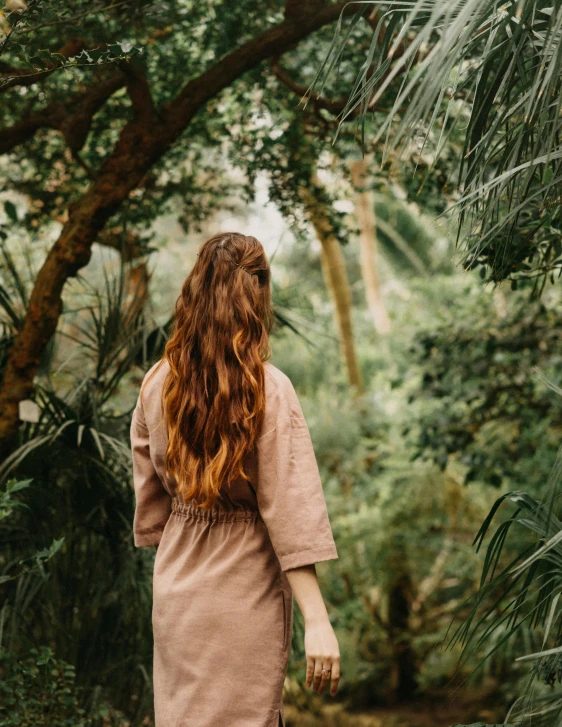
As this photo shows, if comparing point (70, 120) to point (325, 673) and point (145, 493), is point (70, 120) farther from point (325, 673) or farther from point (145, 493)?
point (325, 673)

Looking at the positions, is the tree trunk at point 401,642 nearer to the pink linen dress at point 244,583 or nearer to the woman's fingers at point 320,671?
the pink linen dress at point 244,583

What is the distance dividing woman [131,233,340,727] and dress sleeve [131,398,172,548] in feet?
0.27

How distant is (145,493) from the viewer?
1900mm

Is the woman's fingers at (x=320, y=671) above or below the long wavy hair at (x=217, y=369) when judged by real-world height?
below

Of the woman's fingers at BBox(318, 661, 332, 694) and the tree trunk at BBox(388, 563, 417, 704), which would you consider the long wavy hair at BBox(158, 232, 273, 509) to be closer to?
the woman's fingers at BBox(318, 661, 332, 694)

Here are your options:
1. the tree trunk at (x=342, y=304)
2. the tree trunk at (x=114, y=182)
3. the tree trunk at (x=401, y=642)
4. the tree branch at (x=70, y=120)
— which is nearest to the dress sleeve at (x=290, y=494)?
the tree trunk at (x=114, y=182)

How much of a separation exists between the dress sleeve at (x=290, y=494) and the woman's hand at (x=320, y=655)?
0.13 meters

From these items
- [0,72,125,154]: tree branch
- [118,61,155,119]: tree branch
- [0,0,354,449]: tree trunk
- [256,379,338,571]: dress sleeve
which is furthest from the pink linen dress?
[0,72,125,154]: tree branch

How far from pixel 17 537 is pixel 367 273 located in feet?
37.4

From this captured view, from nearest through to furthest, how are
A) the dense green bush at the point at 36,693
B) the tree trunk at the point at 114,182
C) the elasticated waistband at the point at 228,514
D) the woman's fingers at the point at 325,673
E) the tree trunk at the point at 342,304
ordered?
the woman's fingers at the point at 325,673
the elasticated waistband at the point at 228,514
the dense green bush at the point at 36,693
the tree trunk at the point at 114,182
the tree trunk at the point at 342,304

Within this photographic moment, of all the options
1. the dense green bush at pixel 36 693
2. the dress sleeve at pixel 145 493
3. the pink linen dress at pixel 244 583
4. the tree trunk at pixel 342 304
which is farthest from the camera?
the tree trunk at pixel 342 304

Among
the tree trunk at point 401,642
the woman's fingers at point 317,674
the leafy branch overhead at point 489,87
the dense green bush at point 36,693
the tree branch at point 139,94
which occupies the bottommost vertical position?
the tree trunk at point 401,642

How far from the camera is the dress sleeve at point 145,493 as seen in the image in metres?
1.89

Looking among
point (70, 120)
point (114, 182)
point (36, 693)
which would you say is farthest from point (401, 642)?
point (70, 120)
